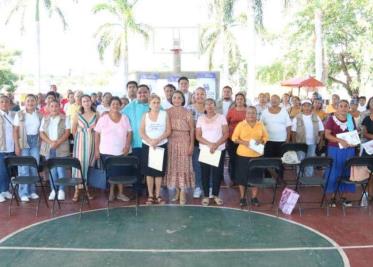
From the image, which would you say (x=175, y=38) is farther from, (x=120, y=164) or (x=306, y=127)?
(x=120, y=164)

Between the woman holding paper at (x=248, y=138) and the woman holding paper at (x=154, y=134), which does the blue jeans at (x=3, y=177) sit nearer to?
the woman holding paper at (x=154, y=134)

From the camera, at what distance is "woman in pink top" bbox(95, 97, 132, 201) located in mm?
5910

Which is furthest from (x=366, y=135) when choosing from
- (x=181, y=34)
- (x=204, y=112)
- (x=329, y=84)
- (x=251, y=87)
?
(x=329, y=84)

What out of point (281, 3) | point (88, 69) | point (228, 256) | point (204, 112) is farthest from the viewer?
point (88, 69)

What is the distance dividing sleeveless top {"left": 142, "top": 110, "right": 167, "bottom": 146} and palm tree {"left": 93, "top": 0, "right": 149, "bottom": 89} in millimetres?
16298

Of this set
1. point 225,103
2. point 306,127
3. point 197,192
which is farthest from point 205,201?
point 306,127

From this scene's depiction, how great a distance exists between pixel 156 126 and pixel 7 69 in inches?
1139

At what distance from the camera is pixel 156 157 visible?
19.2 ft

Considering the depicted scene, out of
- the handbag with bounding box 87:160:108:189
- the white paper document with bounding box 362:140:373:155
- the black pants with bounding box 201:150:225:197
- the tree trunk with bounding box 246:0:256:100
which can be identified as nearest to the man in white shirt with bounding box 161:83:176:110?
the black pants with bounding box 201:150:225:197

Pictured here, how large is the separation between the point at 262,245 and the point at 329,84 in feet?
68.7

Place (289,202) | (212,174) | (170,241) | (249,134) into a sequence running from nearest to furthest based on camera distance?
1. (170,241)
2. (289,202)
3. (249,134)
4. (212,174)

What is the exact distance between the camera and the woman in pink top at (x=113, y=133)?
19.4ft

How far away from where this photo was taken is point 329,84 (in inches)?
941

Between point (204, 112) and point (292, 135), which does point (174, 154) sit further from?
point (292, 135)
